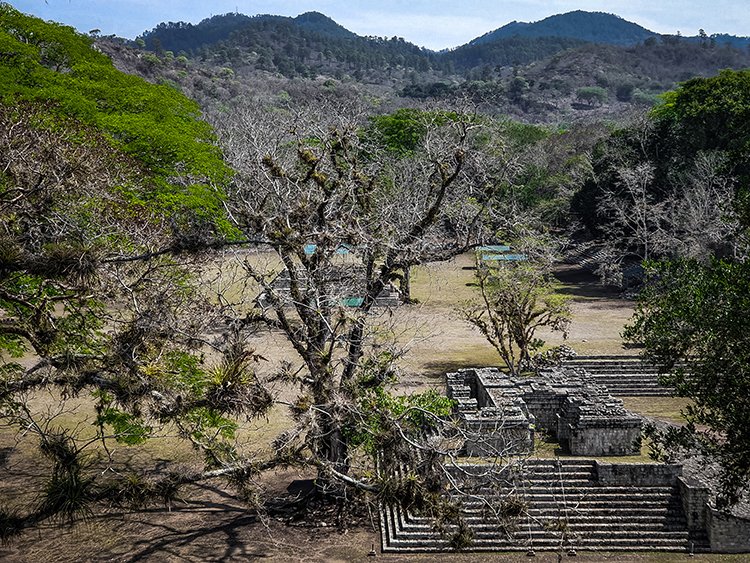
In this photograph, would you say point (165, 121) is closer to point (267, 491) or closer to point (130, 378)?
point (267, 491)

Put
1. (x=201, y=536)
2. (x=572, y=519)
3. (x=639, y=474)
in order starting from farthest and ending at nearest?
(x=639, y=474), (x=572, y=519), (x=201, y=536)

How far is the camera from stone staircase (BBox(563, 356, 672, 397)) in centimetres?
2078

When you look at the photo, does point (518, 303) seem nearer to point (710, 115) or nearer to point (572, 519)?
point (572, 519)

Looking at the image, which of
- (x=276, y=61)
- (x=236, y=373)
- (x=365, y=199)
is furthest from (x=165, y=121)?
(x=276, y=61)

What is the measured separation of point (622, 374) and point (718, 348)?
38.1 ft

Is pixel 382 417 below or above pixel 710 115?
below

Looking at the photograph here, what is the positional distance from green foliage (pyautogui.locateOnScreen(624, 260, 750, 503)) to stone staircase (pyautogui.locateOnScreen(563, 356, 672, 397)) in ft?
30.2

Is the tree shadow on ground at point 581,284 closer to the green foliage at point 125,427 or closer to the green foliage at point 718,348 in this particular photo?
the green foliage at point 718,348

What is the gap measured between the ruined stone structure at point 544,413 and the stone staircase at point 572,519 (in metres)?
0.88

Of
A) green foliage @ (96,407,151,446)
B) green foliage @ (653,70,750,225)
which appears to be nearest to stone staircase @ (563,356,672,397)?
green foliage @ (96,407,151,446)

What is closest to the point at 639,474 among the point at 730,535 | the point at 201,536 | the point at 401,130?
the point at 730,535

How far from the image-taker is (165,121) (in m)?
28.0

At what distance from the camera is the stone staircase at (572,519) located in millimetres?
12594

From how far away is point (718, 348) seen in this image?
33.5ft
